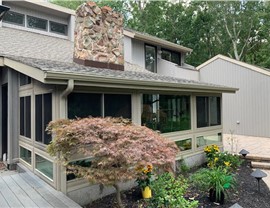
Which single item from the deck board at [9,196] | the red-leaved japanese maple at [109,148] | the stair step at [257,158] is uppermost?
the red-leaved japanese maple at [109,148]

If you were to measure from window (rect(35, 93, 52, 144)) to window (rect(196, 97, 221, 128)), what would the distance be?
517 centimetres

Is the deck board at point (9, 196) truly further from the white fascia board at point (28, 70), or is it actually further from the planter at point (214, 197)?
the planter at point (214, 197)

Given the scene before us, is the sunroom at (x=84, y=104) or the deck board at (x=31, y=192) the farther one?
the sunroom at (x=84, y=104)

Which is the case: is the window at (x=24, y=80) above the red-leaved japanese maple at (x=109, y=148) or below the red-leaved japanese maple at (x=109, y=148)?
above

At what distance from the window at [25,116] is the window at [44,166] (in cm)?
79

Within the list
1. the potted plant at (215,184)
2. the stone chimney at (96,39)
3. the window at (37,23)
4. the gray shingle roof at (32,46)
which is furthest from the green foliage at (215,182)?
the window at (37,23)

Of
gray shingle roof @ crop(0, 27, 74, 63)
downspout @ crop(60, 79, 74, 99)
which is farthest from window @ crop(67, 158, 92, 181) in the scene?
gray shingle roof @ crop(0, 27, 74, 63)

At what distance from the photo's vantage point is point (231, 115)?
1425cm

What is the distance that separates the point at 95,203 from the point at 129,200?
71 centimetres

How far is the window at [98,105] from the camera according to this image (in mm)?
5009

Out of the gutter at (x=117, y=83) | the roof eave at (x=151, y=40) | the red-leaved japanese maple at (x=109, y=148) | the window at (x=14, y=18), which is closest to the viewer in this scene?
the red-leaved japanese maple at (x=109, y=148)

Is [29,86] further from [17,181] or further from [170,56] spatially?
[170,56]

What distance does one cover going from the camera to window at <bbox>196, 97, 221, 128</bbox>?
8656 millimetres

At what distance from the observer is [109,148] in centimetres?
390
